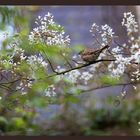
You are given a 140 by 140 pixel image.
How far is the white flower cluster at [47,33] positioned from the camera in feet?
5.33

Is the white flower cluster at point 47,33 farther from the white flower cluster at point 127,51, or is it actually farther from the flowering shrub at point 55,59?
the white flower cluster at point 127,51

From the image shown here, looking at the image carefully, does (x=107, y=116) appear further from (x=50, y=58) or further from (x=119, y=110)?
(x=50, y=58)

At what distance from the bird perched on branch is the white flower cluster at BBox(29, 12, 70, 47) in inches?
3.8

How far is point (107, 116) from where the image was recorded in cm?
237

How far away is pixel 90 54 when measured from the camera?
1658mm

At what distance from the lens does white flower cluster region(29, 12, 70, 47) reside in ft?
5.33

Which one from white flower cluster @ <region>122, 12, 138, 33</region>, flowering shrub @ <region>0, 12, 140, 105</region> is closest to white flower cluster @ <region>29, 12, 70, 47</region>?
flowering shrub @ <region>0, 12, 140, 105</region>

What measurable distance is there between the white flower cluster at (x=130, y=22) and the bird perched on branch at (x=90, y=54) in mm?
122

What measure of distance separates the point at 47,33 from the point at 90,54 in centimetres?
19

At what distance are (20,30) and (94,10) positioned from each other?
384 mm

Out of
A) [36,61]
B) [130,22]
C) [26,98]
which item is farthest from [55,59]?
[130,22]

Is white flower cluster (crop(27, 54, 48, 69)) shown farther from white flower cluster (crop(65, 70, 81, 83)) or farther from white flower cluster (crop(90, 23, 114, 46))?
white flower cluster (crop(90, 23, 114, 46))

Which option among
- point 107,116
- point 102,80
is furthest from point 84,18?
point 107,116

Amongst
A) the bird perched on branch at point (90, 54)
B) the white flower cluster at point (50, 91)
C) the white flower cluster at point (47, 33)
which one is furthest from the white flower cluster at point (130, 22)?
the white flower cluster at point (50, 91)
